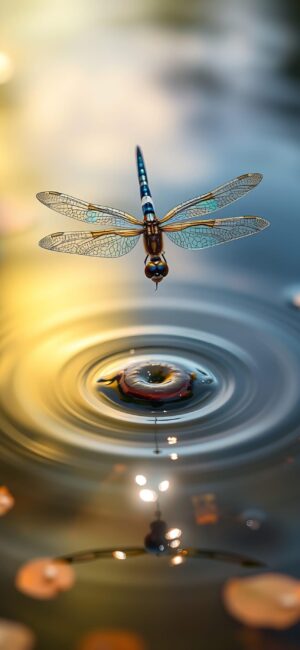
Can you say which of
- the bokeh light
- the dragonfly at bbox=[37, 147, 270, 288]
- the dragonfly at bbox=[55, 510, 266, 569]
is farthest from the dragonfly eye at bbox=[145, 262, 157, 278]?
the dragonfly at bbox=[55, 510, 266, 569]

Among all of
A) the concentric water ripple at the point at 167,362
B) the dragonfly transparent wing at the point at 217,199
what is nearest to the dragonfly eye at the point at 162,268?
the concentric water ripple at the point at 167,362

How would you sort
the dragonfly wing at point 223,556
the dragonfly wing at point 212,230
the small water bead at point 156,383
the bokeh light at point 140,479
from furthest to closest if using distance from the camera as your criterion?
the dragonfly wing at point 212,230, the small water bead at point 156,383, the bokeh light at point 140,479, the dragonfly wing at point 223,556

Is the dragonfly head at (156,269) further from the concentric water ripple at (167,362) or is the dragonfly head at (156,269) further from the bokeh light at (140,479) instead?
the bokeh light at (140,479)

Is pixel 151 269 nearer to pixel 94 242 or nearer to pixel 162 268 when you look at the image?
pixel 162 268

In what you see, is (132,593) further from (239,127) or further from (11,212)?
(239,127)

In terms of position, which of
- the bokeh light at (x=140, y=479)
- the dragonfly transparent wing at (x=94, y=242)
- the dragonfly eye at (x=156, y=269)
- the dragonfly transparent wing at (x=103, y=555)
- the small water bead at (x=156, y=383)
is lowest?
the dragonfly transparent wing at (x=103, y=555)

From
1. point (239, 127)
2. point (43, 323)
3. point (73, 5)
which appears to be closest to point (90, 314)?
point (43, 323)

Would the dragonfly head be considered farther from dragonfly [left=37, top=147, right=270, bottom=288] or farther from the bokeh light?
the bokeh light

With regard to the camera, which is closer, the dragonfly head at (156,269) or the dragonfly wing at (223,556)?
the dragonfly wing at (223,556)
